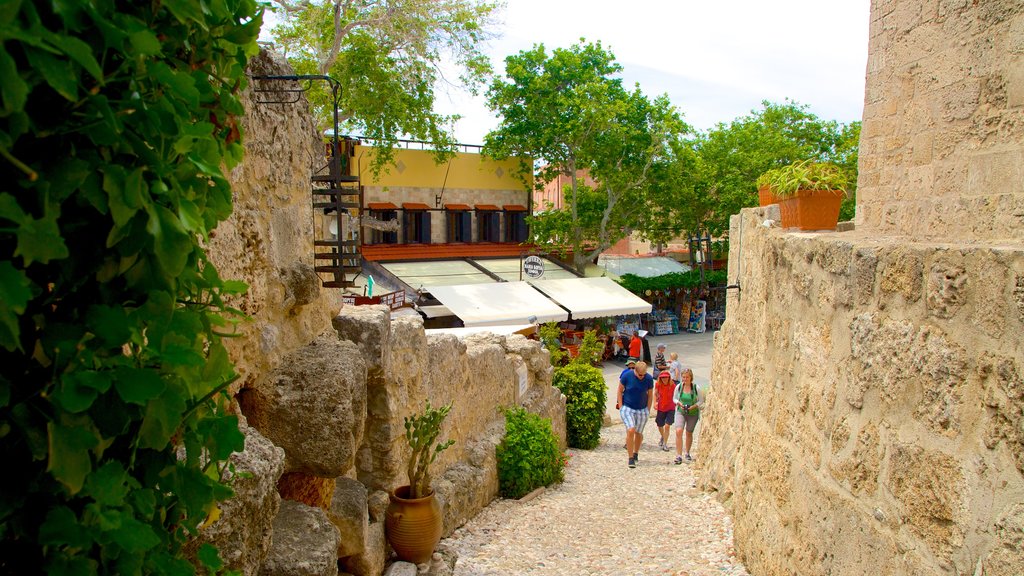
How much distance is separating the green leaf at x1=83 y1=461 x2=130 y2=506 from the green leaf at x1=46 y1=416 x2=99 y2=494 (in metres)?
0.03

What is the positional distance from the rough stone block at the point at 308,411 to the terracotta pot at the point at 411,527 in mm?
1712

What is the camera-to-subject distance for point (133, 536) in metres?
1.26

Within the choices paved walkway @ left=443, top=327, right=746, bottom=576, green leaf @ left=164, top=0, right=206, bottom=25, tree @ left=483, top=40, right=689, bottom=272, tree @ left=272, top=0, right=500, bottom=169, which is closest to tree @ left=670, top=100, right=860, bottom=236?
tree @ left=483, top=40, right=689, bottom=272

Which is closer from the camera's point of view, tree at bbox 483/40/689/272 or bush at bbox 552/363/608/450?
bush at bbox 552/363/608/450

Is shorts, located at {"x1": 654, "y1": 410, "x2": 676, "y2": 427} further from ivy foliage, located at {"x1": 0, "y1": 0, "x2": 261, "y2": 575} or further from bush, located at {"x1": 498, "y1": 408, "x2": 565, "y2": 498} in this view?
ivy foliage, located at {"x1": 0, "y1": 0, "x2": 261, "y2": 575}

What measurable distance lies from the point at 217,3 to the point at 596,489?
804 centimetres

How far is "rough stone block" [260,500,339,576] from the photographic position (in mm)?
3230

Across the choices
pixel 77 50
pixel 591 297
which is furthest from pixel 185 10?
pixel 591 297

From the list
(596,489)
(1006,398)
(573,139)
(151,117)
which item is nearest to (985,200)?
(1006,398)

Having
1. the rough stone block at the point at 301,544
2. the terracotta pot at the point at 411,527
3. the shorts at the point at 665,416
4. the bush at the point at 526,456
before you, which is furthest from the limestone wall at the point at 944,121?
the shorts at the point at 665,416

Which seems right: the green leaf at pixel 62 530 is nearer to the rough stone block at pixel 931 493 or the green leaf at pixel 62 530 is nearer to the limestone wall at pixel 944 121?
the rough stone block at pixel 931 493

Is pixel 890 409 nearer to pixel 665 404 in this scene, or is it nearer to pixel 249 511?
pixel 249 511

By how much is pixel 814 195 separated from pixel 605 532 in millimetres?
3531

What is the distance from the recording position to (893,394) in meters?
2.82
